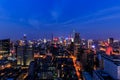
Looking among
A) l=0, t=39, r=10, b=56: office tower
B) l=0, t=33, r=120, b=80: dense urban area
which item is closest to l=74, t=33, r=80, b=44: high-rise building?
l=0, t=33, r=120, b=80: dense urban area

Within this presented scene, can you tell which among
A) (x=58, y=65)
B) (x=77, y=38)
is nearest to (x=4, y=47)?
(x=77, y=38)

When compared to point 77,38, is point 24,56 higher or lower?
lower

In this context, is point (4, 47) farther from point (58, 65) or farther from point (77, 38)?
point (58, 65)

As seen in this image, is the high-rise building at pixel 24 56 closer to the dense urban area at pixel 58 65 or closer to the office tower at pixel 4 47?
the dense urban area at pixel 58 65

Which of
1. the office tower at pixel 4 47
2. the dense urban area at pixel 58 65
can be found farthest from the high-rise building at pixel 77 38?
the office tower at pixel 4 47

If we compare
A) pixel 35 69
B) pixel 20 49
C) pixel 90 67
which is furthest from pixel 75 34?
pixel 35 69

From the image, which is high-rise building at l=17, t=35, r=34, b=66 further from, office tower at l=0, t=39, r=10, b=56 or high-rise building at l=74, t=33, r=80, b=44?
high-rise building at l=74, t=33, r=80, b=44

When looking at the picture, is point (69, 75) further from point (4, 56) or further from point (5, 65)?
point (4, 56)

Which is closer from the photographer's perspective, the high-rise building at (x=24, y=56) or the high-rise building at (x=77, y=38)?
the high-rise building at (x=24, y=56)

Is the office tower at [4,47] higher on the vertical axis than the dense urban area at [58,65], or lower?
higher

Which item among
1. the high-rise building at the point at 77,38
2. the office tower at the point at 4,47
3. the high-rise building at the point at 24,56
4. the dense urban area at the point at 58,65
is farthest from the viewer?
the high-rise building at the point at 77,38

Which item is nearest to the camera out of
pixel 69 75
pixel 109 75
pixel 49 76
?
pixel 109 75
